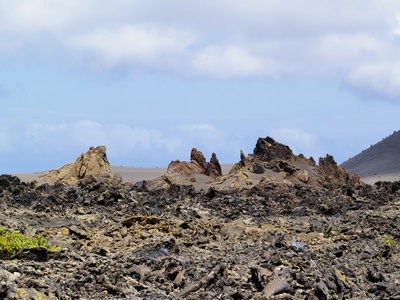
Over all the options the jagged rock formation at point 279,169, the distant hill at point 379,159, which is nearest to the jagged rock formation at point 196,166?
the jagged rock formation at point 279,169

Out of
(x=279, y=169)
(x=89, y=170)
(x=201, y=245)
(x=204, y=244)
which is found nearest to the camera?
(x=201, y=245)

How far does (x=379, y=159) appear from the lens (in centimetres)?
6262

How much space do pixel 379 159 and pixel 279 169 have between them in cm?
3106

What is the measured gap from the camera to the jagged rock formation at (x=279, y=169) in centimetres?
3472

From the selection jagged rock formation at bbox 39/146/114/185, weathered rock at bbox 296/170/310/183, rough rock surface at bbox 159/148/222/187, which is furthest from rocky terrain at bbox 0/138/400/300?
jagged rock formation at bbox 39/146/114/185

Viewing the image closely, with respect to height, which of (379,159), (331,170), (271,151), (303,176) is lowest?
(303,176)

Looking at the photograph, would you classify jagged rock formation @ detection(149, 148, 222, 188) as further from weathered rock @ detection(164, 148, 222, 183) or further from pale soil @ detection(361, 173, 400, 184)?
pale soil @ detection(361, 173, 400, 184)

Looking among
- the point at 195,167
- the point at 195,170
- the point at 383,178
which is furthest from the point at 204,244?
the point at 383,178

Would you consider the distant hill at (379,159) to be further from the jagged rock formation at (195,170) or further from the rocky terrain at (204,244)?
the rocky terrain at (204,244)

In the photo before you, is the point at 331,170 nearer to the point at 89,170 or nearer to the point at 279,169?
the point at 279,169

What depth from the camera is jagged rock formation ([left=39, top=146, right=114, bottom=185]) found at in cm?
3469

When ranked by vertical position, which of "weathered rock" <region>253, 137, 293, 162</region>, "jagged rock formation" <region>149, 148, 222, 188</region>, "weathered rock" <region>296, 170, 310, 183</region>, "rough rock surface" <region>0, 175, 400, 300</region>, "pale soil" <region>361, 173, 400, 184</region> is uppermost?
"weathered rock" <region>253, 137, 293, 162</region>

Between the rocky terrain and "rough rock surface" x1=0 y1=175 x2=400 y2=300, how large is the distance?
0.11 feet

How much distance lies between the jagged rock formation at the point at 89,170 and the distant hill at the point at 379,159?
32239 mm
